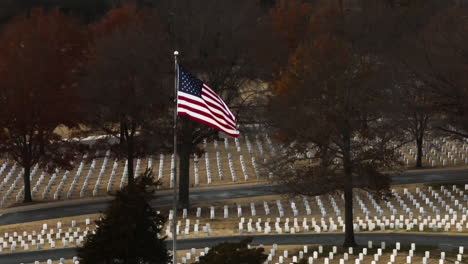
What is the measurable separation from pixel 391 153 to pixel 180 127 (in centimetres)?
1253

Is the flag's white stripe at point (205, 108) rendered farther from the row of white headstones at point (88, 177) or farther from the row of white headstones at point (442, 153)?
the row of white headstones at point (442, 153)

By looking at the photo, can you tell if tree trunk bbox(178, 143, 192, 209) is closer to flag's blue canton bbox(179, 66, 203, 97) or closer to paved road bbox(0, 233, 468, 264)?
paved road bbox(0, 233, 468, 264)

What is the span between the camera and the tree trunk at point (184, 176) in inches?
1572

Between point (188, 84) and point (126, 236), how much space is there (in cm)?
376

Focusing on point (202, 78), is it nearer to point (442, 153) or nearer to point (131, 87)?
point (131, 87)

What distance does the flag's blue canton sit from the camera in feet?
66.2

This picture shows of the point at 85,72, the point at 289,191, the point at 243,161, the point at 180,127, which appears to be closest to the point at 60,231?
the point at 180,127

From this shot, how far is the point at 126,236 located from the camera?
18750 mm

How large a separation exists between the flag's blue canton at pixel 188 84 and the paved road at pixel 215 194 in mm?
20213

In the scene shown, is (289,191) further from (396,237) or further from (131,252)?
(131,252)

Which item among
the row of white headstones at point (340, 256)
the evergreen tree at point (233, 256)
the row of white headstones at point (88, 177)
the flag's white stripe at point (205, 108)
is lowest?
the evergreen tree at point (233, 256)

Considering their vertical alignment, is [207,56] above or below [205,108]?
above

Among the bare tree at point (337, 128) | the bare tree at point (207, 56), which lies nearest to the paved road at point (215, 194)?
the bare tree at point (207, 56)

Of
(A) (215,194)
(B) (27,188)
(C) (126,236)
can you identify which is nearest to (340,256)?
(C) (126,236)
